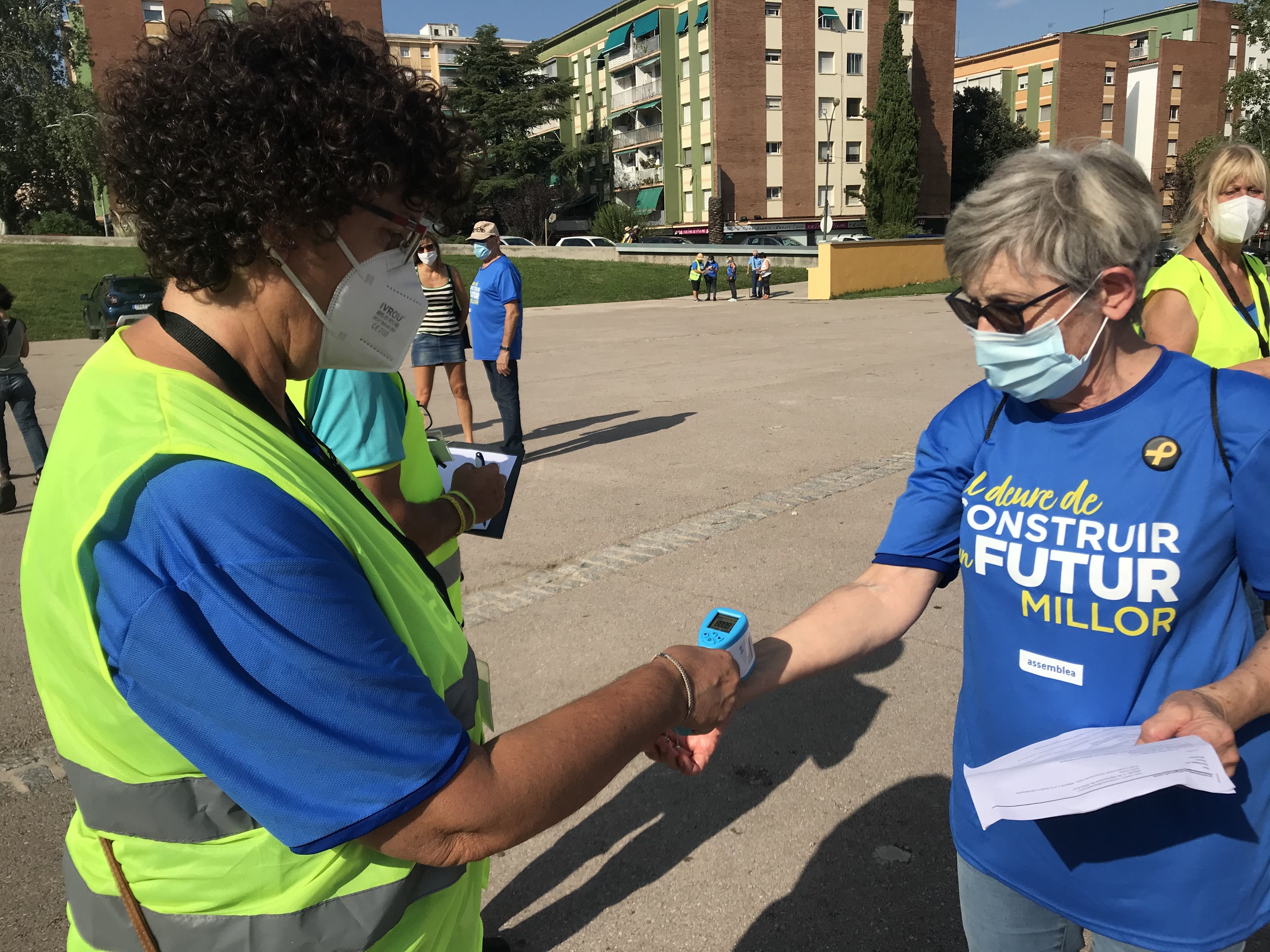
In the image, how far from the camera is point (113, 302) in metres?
21.3

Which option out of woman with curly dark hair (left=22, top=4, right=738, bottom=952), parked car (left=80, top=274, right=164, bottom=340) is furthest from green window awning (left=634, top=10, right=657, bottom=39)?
woman with curly dark hair (left=22, top=4, right=738, bottom=952)

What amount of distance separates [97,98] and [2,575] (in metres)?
5.72

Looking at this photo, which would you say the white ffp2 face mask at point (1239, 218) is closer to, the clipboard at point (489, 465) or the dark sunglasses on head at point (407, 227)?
the clipboard at point (489, 465)

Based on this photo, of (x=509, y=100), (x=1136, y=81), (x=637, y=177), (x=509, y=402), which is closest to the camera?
(x=509, y=402)

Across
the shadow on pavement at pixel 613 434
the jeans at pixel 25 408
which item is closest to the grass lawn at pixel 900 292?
the shadow on pavement at pixel 613 434

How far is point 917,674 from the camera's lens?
4.31 meters

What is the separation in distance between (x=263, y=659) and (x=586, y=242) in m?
50.1

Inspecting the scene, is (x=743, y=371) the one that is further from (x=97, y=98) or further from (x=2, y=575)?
(x=97, y=98)

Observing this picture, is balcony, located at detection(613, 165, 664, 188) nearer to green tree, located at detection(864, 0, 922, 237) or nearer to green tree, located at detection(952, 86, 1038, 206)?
green tree, located at detection(864, 0, 922, 237)

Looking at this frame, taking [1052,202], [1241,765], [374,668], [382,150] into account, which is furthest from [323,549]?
[1241,765]

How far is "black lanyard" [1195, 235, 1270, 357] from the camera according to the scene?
3457 mm

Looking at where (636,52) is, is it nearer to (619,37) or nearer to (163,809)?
(619,37)

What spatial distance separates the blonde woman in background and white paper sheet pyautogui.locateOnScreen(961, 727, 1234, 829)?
230 cm

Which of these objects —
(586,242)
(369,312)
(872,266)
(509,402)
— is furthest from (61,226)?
(369,312)
